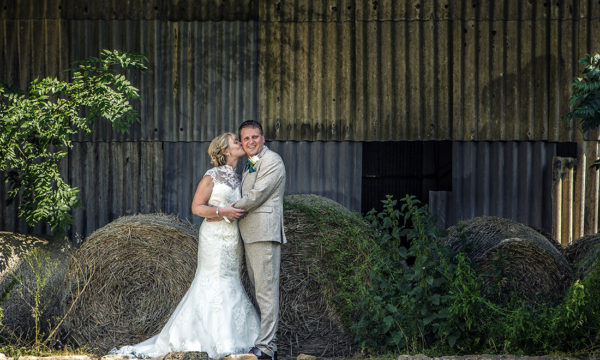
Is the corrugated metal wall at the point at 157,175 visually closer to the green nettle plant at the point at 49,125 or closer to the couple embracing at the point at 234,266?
the green nettle plant at the point at 49,125

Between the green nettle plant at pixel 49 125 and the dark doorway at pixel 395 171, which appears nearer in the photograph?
the green nettle plant at pixel 49 125

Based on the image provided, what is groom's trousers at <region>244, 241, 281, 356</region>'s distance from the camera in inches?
264

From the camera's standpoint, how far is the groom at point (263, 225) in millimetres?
6707

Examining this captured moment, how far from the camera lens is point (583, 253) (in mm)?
8164

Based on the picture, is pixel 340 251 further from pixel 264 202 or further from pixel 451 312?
pixel 451 312

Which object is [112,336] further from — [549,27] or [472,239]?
[549,27]

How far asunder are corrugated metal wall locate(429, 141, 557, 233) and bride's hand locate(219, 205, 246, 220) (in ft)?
12.7

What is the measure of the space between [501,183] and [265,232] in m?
4.27

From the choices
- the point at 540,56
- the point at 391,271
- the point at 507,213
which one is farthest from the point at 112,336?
the point at 540,56

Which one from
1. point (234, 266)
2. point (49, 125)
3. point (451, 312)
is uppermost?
point (49, 125)

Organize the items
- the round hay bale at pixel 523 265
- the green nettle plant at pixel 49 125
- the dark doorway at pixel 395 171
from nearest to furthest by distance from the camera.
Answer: the round hay bale at pixel 523 265 < the green nettle plant at pixel 49 125 < the dark doorway at pixel 395 171

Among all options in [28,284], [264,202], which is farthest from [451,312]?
[28,284]

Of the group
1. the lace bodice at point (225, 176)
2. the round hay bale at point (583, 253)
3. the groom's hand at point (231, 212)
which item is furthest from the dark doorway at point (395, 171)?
the groom's hand at point (231, 212)

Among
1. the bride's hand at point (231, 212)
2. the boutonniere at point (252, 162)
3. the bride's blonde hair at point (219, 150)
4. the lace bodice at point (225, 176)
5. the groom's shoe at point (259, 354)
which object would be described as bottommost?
the groom's shoe at point (259, 354)
